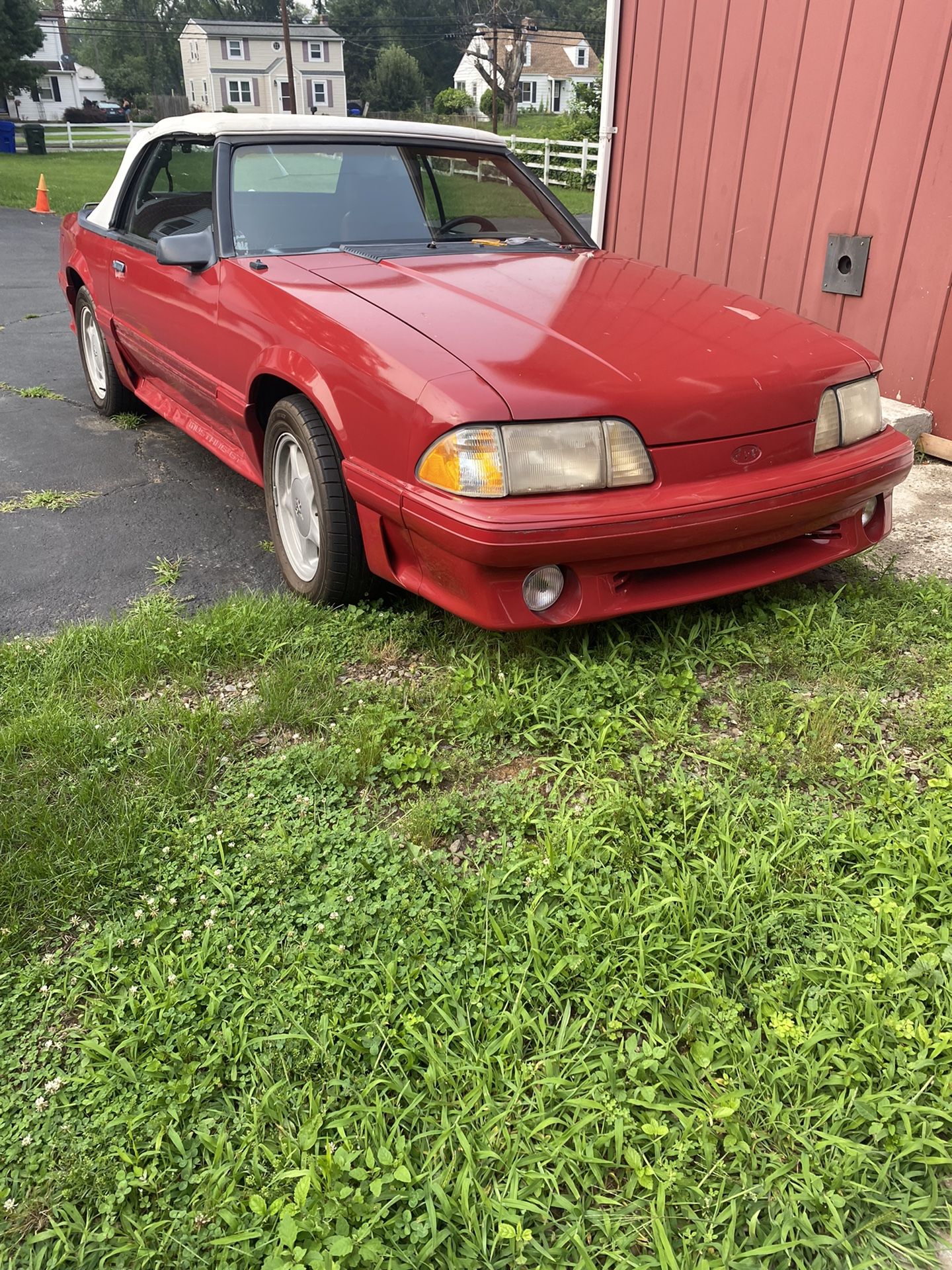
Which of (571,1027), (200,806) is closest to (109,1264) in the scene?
(571,1027)

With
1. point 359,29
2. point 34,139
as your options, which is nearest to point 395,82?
point 359,29

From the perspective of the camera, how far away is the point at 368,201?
363 centimetres

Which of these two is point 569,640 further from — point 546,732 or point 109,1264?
point 109,1264

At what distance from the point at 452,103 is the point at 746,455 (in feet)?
178

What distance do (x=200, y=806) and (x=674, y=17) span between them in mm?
5419

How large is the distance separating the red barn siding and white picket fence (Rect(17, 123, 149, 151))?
99.8 feet

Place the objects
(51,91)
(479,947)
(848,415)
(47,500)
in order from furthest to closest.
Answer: (51,91) → (47,500) → (848,415) → (479,947)

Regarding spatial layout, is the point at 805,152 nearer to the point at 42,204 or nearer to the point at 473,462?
the point at 473,462

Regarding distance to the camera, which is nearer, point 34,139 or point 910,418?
point 910,418

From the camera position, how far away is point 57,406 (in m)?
A: 5.60

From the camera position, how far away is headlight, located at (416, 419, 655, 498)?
2.38 metres

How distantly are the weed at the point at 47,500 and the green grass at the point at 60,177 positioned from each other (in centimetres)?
1317

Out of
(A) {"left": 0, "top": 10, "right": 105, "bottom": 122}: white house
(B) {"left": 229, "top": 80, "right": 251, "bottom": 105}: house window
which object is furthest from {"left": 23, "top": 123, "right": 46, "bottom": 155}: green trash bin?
(B) {"left": 229, "top": 80, "right": 251, "bottom": 105}: house window

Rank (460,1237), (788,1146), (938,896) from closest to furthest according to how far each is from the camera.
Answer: (460,1237), (788,1146), (938,896)
